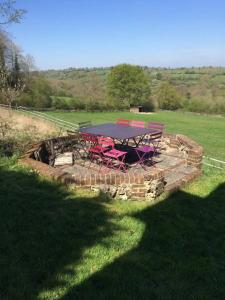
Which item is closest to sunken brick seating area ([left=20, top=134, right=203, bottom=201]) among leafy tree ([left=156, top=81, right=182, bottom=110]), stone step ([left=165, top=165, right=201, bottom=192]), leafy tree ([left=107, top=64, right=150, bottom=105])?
stone step ([left=165, top=165, right=201, bottom=192])

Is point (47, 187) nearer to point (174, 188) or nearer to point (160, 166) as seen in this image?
point (174, 188)

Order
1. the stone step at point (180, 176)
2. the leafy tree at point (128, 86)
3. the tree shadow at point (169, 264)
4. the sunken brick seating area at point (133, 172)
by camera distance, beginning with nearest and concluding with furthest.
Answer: the tree shadow at point (169, 264) < the sunken brick seating area at point (133, 172) < the stone step at point (180, 176) < the leafy tree at point (128, 86)

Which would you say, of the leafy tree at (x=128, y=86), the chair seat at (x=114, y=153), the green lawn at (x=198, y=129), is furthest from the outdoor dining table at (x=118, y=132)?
the leafy tree at (x=128, y=86)

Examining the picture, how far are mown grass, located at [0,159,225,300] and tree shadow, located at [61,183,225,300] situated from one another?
0.01 m

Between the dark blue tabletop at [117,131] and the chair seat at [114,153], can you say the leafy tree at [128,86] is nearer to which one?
the dark blue tabletop at [117,131]

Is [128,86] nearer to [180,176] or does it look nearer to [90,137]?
[90,137]

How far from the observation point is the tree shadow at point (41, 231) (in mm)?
3424

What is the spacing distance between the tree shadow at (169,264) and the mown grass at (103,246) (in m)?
0.01

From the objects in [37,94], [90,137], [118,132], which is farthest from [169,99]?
[90,137]

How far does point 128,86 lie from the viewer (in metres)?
48.3

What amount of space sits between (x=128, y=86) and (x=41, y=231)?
45.4m

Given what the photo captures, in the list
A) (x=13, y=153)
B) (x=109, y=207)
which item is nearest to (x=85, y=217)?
(x=109, y=207)

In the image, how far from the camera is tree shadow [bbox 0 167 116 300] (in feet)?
11.2

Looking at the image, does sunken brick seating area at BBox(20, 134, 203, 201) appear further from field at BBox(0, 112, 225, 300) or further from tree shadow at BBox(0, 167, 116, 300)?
tree shadow at BBox(0, 167, 116, 300)
